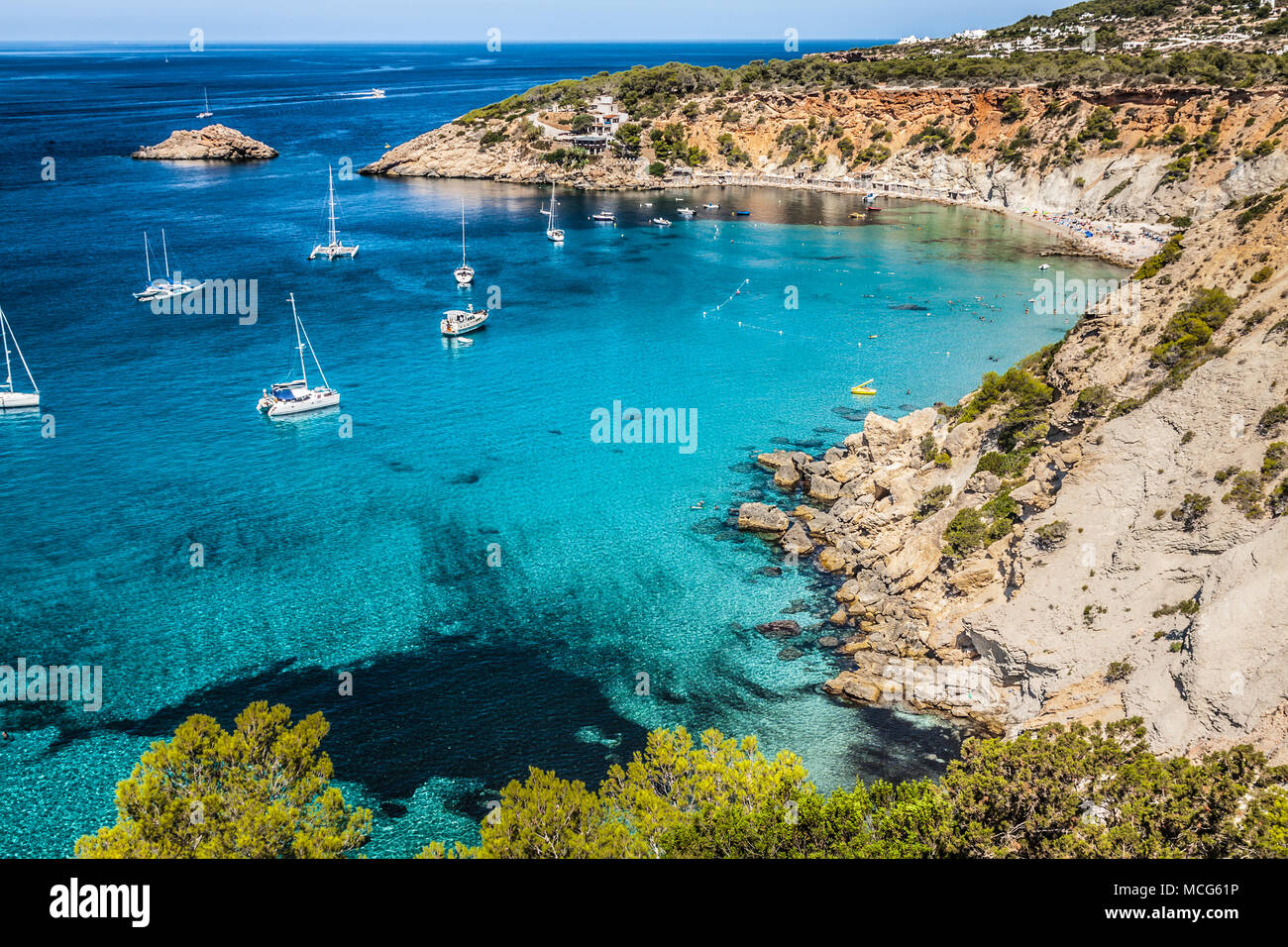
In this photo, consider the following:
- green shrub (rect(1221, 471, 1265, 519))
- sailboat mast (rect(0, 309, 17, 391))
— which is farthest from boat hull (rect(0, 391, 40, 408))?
green shrub (rect(1221, 471, 1265, 519))

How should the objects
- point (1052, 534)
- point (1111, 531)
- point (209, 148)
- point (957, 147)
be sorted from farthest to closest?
point (209, 148)
point (957, 147)
point (1052, 534)
point (1111, 531)

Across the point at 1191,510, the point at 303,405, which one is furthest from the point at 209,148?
the point at 1191,510

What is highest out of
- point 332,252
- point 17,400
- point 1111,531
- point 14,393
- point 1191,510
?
point 332,252

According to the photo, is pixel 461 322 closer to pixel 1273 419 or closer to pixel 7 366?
pixel 7 366

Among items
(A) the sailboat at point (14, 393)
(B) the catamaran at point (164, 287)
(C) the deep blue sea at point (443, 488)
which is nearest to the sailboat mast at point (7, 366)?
(A) the sailboat at point (14, 393)

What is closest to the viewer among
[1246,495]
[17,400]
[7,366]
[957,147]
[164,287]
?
[1246,495]

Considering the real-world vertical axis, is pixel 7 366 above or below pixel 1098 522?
above

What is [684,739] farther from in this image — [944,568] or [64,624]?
[64,624]
